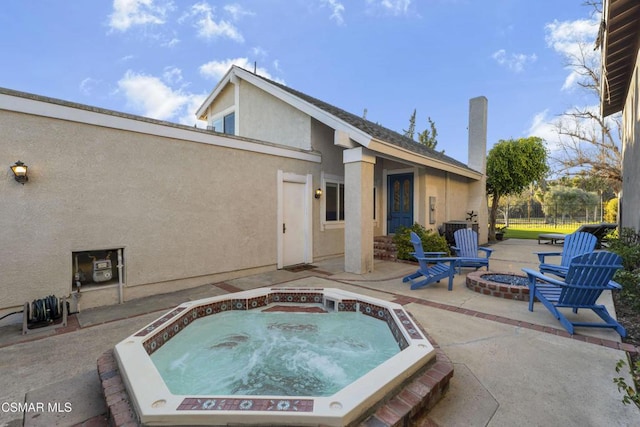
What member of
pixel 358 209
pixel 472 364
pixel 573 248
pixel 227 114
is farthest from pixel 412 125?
pixel 472 364

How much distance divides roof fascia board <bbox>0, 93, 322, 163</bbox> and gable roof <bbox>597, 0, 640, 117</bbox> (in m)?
7.84

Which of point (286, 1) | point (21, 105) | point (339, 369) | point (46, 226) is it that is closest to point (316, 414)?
point (339, 369)

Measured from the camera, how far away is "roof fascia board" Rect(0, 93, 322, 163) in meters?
4.40

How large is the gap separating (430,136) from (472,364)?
25351 millimetres

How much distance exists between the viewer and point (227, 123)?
1225 cm

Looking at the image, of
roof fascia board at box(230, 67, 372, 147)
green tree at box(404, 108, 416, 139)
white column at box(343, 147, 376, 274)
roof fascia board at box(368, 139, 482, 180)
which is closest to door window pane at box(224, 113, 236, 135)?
roof fascia board at box(230, 67, 372, 147)

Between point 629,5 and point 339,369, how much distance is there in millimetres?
9205

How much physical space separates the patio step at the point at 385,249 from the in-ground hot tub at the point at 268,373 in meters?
5.07

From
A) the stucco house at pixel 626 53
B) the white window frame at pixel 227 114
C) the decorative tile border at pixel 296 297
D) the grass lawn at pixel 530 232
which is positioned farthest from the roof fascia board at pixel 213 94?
the grass lawn at pixel 530 232

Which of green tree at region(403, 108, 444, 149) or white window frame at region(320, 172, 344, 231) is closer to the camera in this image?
white window frame at region(320, 172, 344, 231)

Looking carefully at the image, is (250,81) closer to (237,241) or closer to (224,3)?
(224,3)

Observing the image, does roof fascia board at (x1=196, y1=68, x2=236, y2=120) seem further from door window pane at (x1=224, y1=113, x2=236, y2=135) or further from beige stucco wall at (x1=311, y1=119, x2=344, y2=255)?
beige stucco wall at (x1=311, y1=119, x2=344, y2=255)

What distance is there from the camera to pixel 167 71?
1620cm

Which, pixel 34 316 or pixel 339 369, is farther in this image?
pixel 34 316
